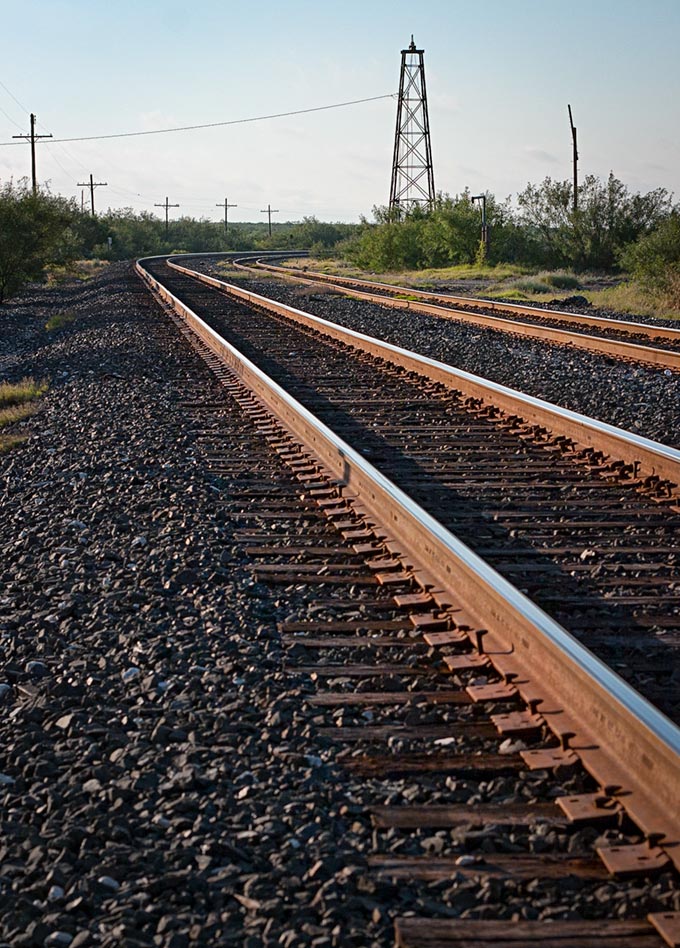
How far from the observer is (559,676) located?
13.7ft

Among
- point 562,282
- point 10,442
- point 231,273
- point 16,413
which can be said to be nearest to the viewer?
point 10,442

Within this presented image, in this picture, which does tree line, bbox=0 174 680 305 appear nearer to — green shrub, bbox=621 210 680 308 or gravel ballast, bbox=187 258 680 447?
green shrub, bbox=621 210 680 308

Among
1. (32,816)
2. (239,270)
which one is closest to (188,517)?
(32,816)

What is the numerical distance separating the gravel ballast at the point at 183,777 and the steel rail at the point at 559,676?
7.1 inches

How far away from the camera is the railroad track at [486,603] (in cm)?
345

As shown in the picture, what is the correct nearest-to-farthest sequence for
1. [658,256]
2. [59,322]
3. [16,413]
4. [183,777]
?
1. [183,777]
2. [16,413]
3. [59,322]
4. [658,256]

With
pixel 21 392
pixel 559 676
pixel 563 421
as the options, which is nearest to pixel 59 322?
pixel 21 392

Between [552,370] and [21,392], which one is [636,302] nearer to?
[552,370]

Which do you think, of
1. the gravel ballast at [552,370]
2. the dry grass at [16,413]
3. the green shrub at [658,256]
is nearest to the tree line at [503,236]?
the green shrub at [658,256]

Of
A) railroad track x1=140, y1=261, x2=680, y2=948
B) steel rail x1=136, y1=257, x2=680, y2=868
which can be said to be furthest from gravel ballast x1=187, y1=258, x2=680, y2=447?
steel rail x1=136, y1=257, x2=680, y2=868

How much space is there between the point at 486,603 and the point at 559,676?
885 millimetres

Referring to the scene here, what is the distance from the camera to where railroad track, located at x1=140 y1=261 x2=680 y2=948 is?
345 centimetres

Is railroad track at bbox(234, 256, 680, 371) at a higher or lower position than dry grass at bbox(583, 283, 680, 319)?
lower

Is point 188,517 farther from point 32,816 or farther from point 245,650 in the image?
point 32,816
